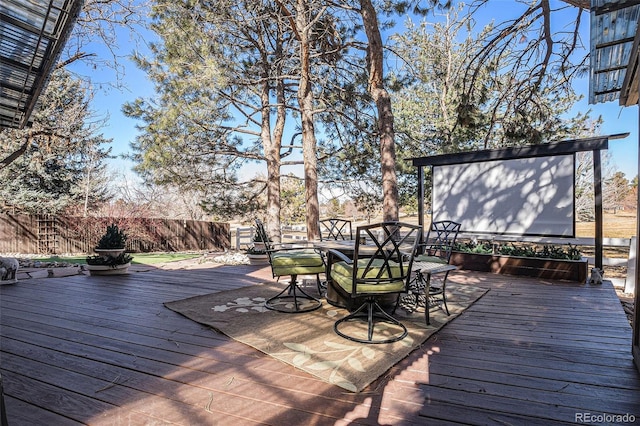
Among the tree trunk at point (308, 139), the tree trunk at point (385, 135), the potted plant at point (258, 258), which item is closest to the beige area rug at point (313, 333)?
the tree trunk at point (385, 135)

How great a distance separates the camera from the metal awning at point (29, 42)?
2.31 metres

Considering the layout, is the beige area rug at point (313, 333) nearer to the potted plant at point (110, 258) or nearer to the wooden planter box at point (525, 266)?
the wooden planter box at point (525, 266)

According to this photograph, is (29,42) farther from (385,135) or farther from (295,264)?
(385,135)

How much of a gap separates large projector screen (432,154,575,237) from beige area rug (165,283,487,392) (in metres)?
2.57

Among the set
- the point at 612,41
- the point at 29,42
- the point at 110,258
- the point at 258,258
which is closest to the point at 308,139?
the point at 258,258

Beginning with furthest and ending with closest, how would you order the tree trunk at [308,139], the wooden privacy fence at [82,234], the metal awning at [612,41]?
the wooden privacy fence at [82,234]
the tree trunk at [308,139]
the metal awning at [612,41]

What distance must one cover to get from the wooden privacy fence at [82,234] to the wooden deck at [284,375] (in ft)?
31.7

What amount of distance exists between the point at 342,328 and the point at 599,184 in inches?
186

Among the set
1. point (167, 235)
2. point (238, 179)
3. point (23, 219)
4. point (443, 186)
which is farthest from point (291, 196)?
point (23, 219)

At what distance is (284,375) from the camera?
1.95 m

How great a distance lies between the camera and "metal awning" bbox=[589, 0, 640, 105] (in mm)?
2227

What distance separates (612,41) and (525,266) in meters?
3.84

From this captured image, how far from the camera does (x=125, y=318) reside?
10.0 feet

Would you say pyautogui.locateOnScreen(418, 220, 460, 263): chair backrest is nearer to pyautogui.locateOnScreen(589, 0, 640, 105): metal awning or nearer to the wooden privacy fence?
pyautogui.locateOnScreen(589, 0, 640, 105): metal awning
